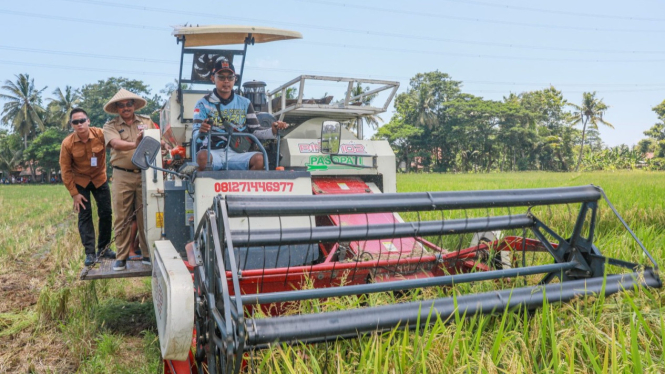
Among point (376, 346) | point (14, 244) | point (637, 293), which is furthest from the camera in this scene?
point (14, 244)

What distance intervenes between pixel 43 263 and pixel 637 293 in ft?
23.0

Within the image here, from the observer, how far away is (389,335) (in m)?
2.37

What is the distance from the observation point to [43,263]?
7.12 m

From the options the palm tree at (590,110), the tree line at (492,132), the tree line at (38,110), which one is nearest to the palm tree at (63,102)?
the tree line at (38,110)

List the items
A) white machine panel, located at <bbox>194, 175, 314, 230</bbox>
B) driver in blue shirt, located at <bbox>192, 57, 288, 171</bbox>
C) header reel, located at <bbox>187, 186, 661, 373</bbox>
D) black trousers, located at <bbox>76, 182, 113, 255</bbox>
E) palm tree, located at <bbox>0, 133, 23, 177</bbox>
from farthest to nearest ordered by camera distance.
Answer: palm tree, located at <bbox>0, 133, 23, 177</bbox>, black trousers, located at <bbox>76, 182, 113, 255</bbox>, driver in blue shirt, located at <bbox>192, 57, 288, 171</bbox>, white machine panel, located at <bbox>194, 175, 314, 230</bbox>, header reel, located at <bbox>187, 186, 661, 373</bbox>

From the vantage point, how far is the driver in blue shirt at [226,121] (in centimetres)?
426

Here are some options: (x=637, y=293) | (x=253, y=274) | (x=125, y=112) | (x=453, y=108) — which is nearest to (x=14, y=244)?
(x=125, y=112)

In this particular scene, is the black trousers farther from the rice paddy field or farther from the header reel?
the header reel

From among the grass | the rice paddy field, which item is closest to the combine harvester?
the rice paddy field

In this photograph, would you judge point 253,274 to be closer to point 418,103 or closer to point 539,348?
point 539,348

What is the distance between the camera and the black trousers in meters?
5.28

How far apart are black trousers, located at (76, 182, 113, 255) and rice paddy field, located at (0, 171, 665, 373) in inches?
15.5

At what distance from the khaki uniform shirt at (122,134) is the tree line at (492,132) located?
52164 mm

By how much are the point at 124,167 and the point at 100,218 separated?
65cm
